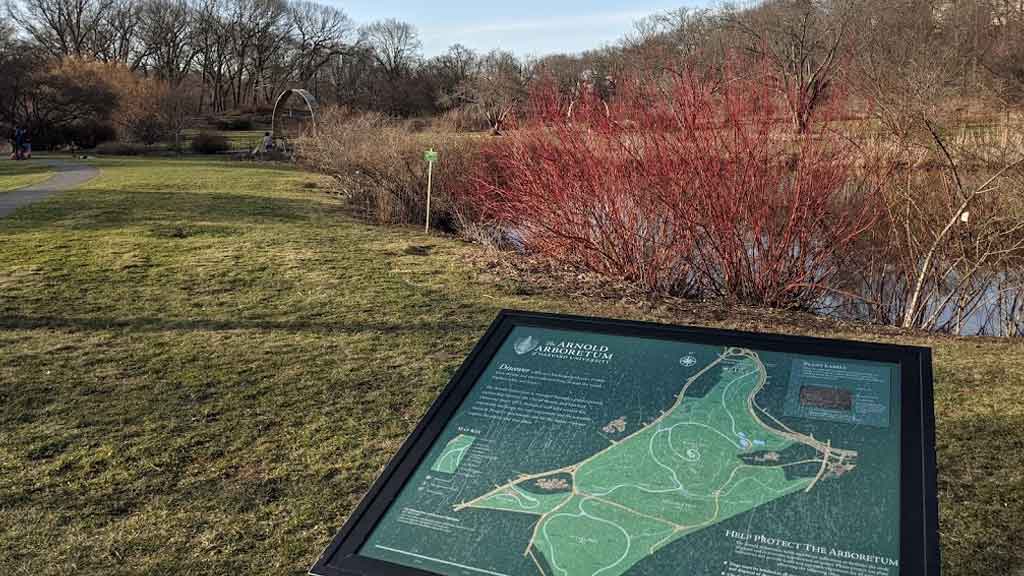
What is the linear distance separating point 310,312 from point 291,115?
42.7 metres

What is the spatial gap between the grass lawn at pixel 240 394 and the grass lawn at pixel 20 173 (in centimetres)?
830

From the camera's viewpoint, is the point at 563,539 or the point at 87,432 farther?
the point at 87,432

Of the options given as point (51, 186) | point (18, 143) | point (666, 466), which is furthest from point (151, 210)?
point (18, 143)

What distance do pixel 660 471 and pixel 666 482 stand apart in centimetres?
4

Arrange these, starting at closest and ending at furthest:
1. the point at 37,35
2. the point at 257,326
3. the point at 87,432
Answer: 1. the point at 87,432
2. the point at 257,326
3. the point at 37,35

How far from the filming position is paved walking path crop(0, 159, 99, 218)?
46.8 ft

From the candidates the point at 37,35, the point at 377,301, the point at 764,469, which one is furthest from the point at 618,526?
the point at 37,35

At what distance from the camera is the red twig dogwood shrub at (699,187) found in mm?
7629

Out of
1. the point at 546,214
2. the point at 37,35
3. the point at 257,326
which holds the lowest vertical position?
the point at 257,326

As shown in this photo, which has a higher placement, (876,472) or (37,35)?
(37,35)

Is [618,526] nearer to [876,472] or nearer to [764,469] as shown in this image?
[764,469]

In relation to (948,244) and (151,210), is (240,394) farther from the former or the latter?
(151,210)

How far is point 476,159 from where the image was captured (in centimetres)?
1427

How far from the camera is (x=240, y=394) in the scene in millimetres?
5309
